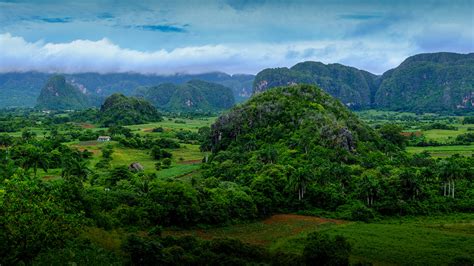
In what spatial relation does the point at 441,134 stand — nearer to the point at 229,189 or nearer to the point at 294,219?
the point at 294,219

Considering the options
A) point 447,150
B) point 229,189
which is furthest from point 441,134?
point 229,189

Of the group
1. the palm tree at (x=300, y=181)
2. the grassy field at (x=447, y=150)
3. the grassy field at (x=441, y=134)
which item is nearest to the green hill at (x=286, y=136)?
the palm tree at (x=300, y=181)

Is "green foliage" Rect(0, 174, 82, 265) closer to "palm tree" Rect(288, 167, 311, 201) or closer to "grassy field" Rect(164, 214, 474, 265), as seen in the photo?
"grassy field" Rect(164, 214, 474, 265)

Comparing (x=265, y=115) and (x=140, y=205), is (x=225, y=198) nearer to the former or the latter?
(x=140, y=205)

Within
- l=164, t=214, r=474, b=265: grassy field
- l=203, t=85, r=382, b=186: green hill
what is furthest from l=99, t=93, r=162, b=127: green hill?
l=164, t=214, r=474, b=265: grassy field

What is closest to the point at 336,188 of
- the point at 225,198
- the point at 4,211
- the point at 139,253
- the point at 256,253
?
the point at 225,198

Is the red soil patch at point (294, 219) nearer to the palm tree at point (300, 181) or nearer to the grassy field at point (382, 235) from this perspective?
→ the grassy field at point (382, 235)
